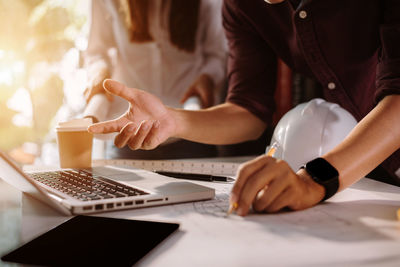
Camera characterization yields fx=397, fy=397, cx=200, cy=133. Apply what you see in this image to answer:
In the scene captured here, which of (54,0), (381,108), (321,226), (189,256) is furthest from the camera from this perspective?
(54,0)

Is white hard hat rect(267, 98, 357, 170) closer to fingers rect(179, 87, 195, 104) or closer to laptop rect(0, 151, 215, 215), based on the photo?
laptop rect(0, 151, 215, 215)

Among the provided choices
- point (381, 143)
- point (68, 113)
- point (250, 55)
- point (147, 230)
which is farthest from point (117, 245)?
point (68, 113)

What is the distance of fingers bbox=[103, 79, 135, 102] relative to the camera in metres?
1.01

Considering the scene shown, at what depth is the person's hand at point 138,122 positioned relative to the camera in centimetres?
99

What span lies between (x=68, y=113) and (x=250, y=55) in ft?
3.46

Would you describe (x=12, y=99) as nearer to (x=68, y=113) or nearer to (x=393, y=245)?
(x=68, y=113)

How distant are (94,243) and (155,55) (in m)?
1.61

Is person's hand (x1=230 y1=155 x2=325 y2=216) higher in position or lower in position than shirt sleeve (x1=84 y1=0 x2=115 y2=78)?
lower

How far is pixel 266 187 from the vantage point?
71cm

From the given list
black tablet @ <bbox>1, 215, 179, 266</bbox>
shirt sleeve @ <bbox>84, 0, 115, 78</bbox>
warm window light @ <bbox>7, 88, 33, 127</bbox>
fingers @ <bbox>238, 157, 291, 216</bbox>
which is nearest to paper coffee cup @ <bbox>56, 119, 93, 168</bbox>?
black tablet @ <bbox>1, 215, 179, 266</bbox>

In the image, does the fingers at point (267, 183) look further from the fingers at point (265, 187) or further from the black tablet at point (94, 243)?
the black tablet at point (94, 243)

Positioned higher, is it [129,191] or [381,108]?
[381,108]

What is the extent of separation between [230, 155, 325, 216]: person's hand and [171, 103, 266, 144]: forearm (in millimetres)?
514

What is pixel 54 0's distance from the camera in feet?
6.70
